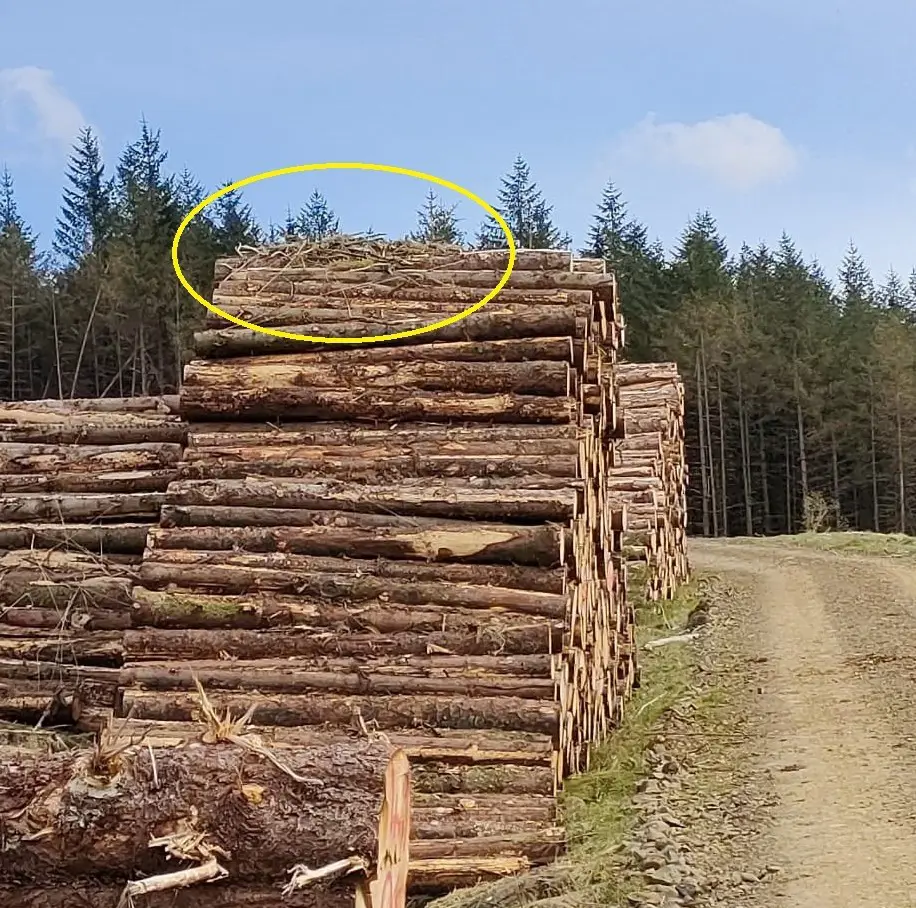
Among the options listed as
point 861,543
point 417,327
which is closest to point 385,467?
point 417,327

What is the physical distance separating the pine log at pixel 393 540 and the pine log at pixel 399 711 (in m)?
1.07

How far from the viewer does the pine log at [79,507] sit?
31.0 ft

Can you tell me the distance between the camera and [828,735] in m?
9.04

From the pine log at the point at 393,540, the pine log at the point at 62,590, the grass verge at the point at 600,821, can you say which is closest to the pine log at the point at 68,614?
the pine log at the point at 62,590

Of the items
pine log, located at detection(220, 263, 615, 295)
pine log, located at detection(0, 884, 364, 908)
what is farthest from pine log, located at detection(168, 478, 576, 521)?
pine log, located at detection(0, 884, 364, 908)

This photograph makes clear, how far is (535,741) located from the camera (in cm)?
688

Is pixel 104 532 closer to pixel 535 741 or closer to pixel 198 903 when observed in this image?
pixel 535 741

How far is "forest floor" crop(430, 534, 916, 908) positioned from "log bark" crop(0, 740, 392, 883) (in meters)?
2.46

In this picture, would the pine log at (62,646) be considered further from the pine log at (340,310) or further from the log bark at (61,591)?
the pine log at (340,310)

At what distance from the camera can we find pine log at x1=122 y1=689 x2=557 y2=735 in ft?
22.8

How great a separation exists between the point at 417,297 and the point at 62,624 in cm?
394

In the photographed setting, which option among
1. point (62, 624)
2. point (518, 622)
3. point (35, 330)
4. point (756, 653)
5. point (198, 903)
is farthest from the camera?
point (35, 330)

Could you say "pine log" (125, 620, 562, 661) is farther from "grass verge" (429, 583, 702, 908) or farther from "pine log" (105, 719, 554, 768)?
"grass verge" (429, 583, 702, 908)

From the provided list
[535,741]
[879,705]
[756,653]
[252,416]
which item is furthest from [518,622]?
[756,653]
